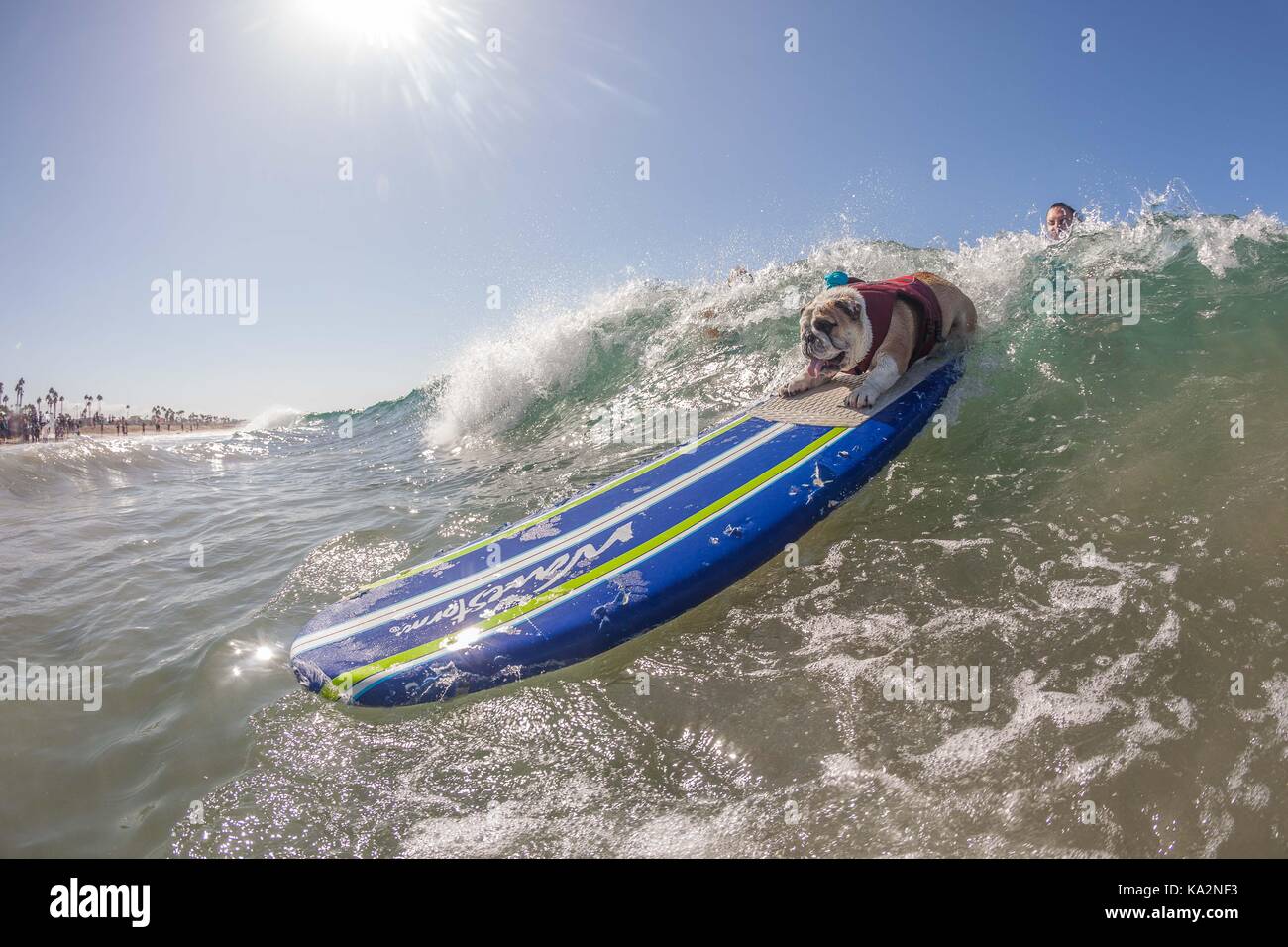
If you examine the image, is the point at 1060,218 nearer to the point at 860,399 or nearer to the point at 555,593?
the point at 860,399

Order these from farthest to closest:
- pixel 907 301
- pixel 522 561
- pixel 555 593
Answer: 1. pixel 907 301
2. pixel 522 561
3. pixel 555 593

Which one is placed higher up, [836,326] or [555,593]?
[836,326]

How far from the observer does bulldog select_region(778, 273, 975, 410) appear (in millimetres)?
4715

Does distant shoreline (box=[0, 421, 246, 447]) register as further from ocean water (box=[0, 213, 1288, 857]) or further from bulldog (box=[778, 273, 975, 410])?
bulldog (box=[778, 273, 975, 410])

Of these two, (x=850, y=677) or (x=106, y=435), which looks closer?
(x=850, y=677)

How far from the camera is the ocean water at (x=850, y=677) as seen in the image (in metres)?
2.00

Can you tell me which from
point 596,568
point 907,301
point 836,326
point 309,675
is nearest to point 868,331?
point 836,326

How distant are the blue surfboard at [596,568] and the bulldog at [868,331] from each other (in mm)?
265

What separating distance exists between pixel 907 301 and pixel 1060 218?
5.33 meters

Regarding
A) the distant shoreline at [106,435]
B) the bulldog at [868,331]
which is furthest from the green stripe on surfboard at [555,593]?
the distant shoreline at [106,435]

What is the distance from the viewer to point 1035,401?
4875mm

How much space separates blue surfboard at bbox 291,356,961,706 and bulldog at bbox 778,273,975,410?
27 centimetres

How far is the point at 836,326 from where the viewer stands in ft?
15.6
